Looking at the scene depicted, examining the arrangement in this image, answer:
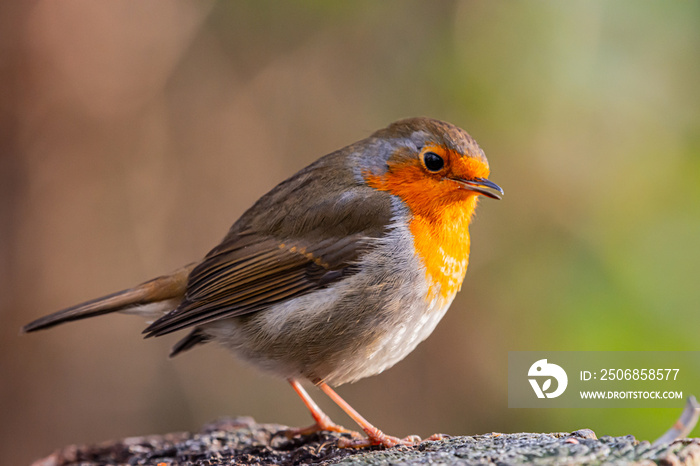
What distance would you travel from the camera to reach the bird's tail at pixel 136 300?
407cm

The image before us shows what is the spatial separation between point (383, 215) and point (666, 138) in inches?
104

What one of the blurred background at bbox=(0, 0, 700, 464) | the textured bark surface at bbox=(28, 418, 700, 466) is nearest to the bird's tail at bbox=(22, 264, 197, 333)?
the textured bark surface at bbox=(28, 418, 700, 466)

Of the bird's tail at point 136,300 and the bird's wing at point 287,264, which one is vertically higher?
the bird's wing at point 287,264

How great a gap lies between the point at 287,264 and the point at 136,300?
93 cm

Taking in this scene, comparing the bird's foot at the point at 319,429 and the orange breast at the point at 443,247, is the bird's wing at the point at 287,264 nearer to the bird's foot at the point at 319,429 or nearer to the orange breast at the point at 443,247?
the orange breast at the point at 443,247

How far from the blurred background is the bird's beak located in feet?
5.35

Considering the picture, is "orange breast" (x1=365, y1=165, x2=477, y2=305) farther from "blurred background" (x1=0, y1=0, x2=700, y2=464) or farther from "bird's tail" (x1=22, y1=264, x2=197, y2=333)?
"blurred background" (x1=0, y1=0, x2=700, y2=464)

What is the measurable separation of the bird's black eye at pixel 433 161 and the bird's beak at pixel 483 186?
0.40 feet

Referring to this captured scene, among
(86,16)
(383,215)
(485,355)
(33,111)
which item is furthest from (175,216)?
(383,215)

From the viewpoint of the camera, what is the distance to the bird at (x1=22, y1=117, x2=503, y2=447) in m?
3.61

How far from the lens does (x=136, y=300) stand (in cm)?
414

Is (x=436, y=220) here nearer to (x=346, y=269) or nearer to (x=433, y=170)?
(x=433, y=170)

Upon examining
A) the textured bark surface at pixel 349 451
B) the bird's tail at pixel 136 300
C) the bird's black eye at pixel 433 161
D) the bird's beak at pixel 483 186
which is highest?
the bird's black eye at pixel 433 161

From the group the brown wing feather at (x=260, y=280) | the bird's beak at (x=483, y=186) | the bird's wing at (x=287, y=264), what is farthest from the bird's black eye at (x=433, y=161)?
the brown wing feather at (x=260, y=280)
